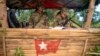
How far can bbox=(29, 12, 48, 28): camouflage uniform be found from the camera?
7.55m

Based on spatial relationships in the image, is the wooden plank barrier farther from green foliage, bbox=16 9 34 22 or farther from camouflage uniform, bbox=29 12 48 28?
green foliage, bbox=16 9 34 22

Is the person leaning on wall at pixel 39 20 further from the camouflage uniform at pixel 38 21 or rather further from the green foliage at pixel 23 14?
the green foliage at pixel 23 14

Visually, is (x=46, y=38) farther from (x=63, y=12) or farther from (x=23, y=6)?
(x=23, y=6)

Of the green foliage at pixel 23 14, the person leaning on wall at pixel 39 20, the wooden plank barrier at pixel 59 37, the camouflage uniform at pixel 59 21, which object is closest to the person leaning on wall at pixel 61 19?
the camouflage uniform at pixel 59 21

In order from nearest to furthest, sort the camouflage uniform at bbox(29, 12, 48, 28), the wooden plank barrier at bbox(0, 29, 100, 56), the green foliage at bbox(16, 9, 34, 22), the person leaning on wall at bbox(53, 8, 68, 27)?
the wooden plank barrier at bbox(0, 29, 100, 56) → the camouflage uniform at bbox(29, 12, 48, 28) → the person leaning on wall at bbox(53, 8, 68, 27) → the green foliage at bbox(16, 9, 34, 22)

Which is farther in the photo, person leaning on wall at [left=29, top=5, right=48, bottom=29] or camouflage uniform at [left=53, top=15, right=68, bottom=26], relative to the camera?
camouflage uniform at [left=53, top=15, right=68, bottom=26]

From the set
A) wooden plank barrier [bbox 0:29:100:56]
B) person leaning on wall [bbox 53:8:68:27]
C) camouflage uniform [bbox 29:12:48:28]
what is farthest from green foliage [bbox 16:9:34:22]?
wooden plank barrier [bbox 0:29:100:56]

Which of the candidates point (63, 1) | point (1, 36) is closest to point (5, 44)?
point (1, 36)

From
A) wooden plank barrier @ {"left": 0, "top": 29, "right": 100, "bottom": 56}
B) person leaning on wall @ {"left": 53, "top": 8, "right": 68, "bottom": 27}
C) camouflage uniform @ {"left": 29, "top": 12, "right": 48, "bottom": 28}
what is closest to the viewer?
wooden plank barrier @ {"left": 0, "top": 29, "right": 100, "bottom": 56}

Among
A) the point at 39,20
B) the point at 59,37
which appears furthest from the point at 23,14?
the point at 59,37

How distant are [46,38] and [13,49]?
0.74 metres

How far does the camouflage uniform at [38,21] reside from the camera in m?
7.55

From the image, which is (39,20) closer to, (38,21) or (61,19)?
(38,21)

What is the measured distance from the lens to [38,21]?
25.1 ft
